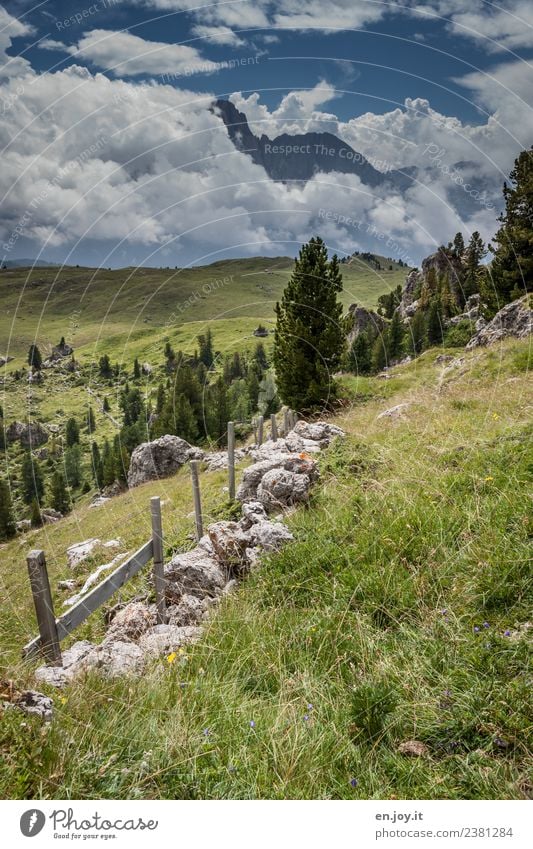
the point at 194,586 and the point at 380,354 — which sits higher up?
the point at 194,586

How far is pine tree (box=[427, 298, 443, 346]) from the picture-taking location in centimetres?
8144

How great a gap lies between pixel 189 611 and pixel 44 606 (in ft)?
6.24

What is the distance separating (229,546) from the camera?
6.89m

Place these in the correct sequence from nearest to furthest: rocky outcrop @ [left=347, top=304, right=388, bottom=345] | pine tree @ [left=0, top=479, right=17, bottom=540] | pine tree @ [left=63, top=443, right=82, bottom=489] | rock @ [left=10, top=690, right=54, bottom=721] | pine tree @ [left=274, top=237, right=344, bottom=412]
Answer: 1. rock @ [left=10, top=690, right=54, bottom=721]
2. pine tree @ [left=274, top=237, right=344, bottom=412]
3. pine tree @ [left=0, top=479, right=17, bottom=540]
4. rocky outcrop @ [left=347, top=304, right=388, bottom=345]
5. pine tree @ [left=63, top=443, right=82, bottom=489]

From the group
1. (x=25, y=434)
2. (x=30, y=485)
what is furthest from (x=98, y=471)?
(x=25, y=434)

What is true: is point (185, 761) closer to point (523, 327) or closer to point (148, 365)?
point (523, 327)

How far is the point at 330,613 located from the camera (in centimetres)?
471

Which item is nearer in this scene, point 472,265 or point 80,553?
point 80,553

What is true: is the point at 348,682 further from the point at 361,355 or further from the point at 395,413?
the point at 361,355

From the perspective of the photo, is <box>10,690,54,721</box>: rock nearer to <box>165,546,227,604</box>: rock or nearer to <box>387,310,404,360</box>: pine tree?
<box>165,546,227,604</box>: rock

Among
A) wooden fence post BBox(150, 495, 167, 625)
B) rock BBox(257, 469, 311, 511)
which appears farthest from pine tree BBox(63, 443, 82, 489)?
wooden fence post BBox(150, 495, 167, 625)

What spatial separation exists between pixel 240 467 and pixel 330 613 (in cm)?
1937

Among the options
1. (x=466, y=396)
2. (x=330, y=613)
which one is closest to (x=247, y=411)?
(x=466, y=396)

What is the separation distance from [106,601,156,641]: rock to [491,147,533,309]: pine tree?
39.5 metres
